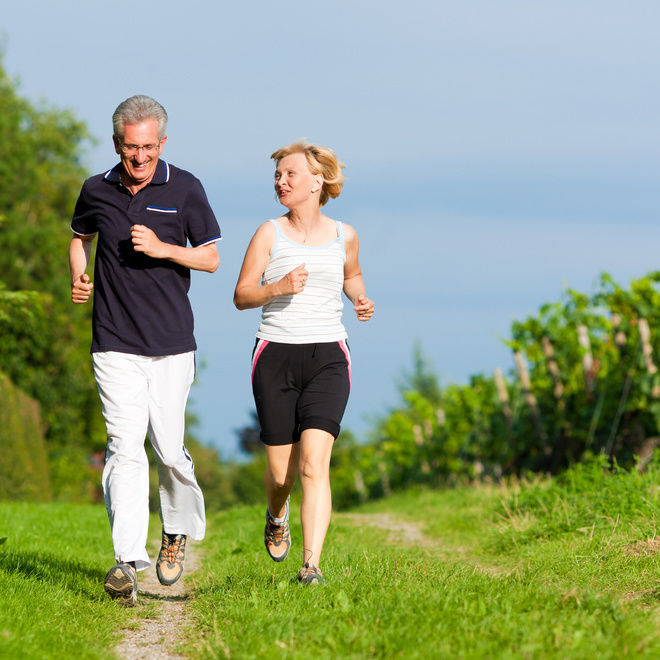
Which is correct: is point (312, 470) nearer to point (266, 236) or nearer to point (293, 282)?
point (293, 282)

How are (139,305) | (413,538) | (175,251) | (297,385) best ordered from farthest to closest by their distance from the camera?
(413,538) → (297,385) → (139,305) → (175,251)

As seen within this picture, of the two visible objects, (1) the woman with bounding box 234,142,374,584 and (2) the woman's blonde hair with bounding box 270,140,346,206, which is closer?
(1) the woman with bounding box 234,142,374,584

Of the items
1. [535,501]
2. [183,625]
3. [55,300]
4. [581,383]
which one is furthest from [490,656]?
[55,300]

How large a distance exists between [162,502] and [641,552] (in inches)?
123

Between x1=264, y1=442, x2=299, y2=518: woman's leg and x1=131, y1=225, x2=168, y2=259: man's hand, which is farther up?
x1=131, y1=225, x2=168, y2=259: man's hand

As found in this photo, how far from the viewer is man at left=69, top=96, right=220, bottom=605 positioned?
205 inches

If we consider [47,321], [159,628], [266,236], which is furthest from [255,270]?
[47,321]

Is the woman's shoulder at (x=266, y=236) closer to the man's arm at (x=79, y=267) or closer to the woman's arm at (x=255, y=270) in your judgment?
the woman's arm at (x=255, y=270)

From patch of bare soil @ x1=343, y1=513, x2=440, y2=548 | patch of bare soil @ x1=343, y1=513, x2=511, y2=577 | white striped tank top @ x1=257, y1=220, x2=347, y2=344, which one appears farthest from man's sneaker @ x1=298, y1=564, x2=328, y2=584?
patch of bare soil @ x1=343, y1=513, x2=440, y2=548

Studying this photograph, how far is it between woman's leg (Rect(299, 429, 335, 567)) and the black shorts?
4.5 inches

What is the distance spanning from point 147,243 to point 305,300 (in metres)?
0.97

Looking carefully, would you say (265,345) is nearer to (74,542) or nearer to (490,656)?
(490,656)

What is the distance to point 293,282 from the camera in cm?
495

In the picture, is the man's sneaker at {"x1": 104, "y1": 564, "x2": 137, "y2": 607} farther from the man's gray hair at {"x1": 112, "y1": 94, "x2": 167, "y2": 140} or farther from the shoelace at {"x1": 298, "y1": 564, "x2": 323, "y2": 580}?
the man's gray hair at {"x1": 112, "y1": 94, "x2": 167, "y2": 140}
